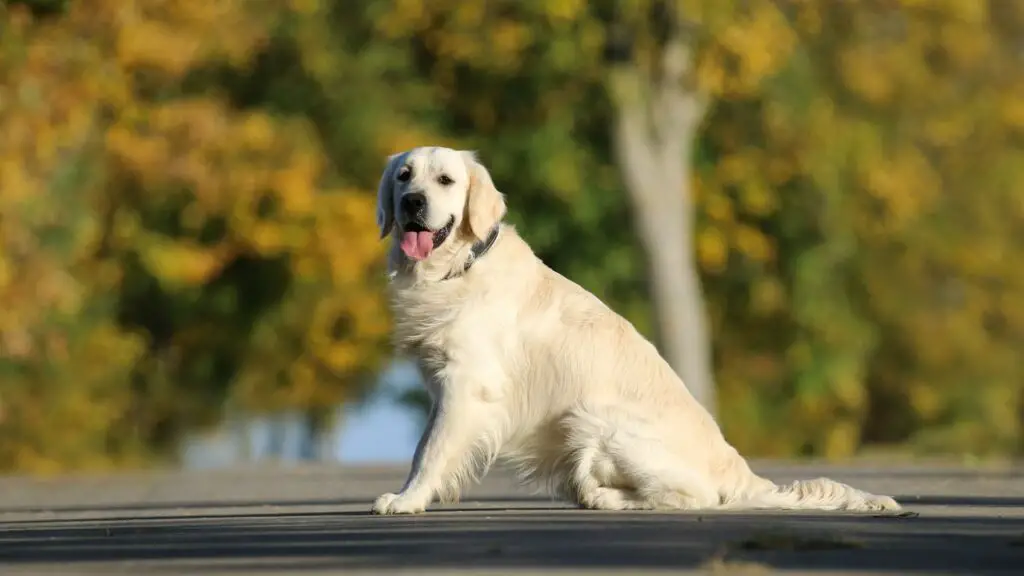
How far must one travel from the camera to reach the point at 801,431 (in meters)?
36.9

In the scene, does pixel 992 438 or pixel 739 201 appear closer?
pixel 739 201

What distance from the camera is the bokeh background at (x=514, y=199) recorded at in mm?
28641

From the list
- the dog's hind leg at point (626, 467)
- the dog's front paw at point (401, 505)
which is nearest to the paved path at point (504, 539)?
the dog's front paw at point (401, 505)

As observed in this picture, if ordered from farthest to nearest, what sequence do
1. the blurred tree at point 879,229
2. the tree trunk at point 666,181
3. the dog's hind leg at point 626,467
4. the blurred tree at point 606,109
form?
the blurred tree at point 879,229, the tree trunk at point 666,181, the blurred tree at point 606,109, the dog's hind leg at point 626,467

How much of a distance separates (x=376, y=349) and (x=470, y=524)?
23105 mm

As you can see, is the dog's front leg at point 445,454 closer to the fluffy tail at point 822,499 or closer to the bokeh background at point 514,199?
the fluffy tail at point 822,499

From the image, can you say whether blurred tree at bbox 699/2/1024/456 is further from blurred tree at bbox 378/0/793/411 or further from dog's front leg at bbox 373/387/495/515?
dog's front leg at bbox 373/387/495/515

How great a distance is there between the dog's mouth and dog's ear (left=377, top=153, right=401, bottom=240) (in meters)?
0.22

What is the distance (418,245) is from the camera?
11.0 metres

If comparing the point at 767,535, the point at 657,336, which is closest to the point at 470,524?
the point at 767,535

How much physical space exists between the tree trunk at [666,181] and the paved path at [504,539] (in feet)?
50.9

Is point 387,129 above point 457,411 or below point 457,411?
above

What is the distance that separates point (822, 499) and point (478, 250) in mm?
1983

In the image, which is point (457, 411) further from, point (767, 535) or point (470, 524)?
point (767, 535)
